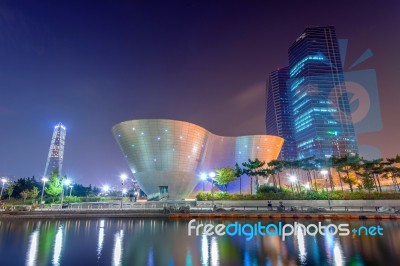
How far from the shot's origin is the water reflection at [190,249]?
47.7ft

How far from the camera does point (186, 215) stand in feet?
116

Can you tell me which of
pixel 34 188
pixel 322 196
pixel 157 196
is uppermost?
pixel 34 188

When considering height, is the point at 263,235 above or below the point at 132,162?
below

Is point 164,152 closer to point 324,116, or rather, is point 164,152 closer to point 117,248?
point 117,248

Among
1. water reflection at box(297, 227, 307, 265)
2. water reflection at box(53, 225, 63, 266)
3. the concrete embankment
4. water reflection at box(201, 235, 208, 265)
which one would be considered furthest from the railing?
water reflection at box(297, 227, 307, 265)

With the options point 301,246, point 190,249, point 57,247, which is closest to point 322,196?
point 301,246

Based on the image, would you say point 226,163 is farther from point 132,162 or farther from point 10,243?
point 10,243

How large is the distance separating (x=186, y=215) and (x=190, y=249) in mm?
18324

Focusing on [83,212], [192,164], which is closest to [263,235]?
[83,212]

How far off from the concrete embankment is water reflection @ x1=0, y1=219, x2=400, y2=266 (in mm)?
9233

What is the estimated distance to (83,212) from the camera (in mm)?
37969

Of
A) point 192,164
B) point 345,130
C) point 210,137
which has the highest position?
point 345,130

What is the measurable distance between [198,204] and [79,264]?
119ft

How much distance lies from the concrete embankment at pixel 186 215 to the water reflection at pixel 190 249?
364 inches
